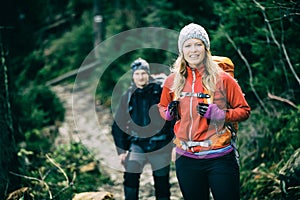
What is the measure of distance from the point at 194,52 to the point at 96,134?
7.09 m

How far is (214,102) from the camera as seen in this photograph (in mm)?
3496

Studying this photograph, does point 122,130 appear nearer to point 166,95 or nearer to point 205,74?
point 166,95

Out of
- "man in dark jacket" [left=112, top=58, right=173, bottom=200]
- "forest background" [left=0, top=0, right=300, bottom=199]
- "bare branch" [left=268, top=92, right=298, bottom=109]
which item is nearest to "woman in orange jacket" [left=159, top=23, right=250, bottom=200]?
"man in dark jacket" [left=112, top=58, right=173, bottom=200]

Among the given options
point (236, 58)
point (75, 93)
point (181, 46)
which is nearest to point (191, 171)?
point (181, 46)

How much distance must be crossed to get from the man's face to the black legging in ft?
5.14

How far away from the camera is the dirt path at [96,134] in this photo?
683 centimetres

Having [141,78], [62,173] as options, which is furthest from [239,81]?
[62,173]

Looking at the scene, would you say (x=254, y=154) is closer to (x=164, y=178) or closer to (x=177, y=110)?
(x=164, y=178)

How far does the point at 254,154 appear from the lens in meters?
6.43

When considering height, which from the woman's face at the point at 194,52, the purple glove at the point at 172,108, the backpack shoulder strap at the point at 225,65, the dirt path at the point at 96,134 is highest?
the woman's face at the point at 194,52

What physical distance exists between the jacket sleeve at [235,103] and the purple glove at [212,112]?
0.18ft

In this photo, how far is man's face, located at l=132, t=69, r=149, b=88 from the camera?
16.3 feet

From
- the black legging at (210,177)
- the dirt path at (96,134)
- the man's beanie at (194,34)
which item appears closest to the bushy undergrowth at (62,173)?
the dirt path at (96,134)

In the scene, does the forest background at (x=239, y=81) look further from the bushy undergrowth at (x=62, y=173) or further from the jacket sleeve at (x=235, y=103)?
the jacket sleeve at (x=235, y=103)
